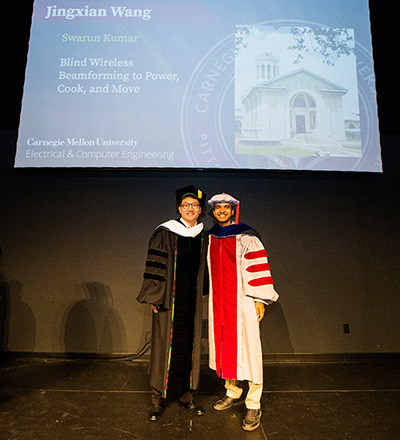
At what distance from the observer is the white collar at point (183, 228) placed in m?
2.05

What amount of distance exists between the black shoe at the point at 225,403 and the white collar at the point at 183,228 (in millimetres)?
1203

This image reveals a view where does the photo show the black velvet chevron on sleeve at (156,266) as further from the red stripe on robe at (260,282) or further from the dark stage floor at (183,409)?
the dark stage floor at (183,409)

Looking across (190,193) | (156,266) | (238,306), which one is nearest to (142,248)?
(156,266)

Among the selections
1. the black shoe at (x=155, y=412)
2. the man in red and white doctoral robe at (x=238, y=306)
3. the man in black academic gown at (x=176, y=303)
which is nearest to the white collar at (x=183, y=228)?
the man in black academic gown at (x=176, y=303)

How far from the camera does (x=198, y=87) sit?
2918 mm

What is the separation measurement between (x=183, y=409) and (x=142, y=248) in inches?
60.9

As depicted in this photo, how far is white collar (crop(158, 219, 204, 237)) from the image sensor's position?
2049mm

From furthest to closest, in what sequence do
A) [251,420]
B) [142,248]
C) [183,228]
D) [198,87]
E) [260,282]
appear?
[142,248]
[198,87]
[183,228]
[260,282]
[251,420]

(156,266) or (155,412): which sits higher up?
(156,266)

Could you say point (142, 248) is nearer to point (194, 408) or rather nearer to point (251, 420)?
point (194, 408)

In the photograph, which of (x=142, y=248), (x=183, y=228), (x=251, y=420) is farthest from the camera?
(x=142, y=248)

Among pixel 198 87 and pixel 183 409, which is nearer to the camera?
pixel 183 409

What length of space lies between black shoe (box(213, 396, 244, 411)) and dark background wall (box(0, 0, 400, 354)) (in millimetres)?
957

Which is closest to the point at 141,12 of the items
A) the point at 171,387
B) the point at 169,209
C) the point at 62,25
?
the point at 62,25
